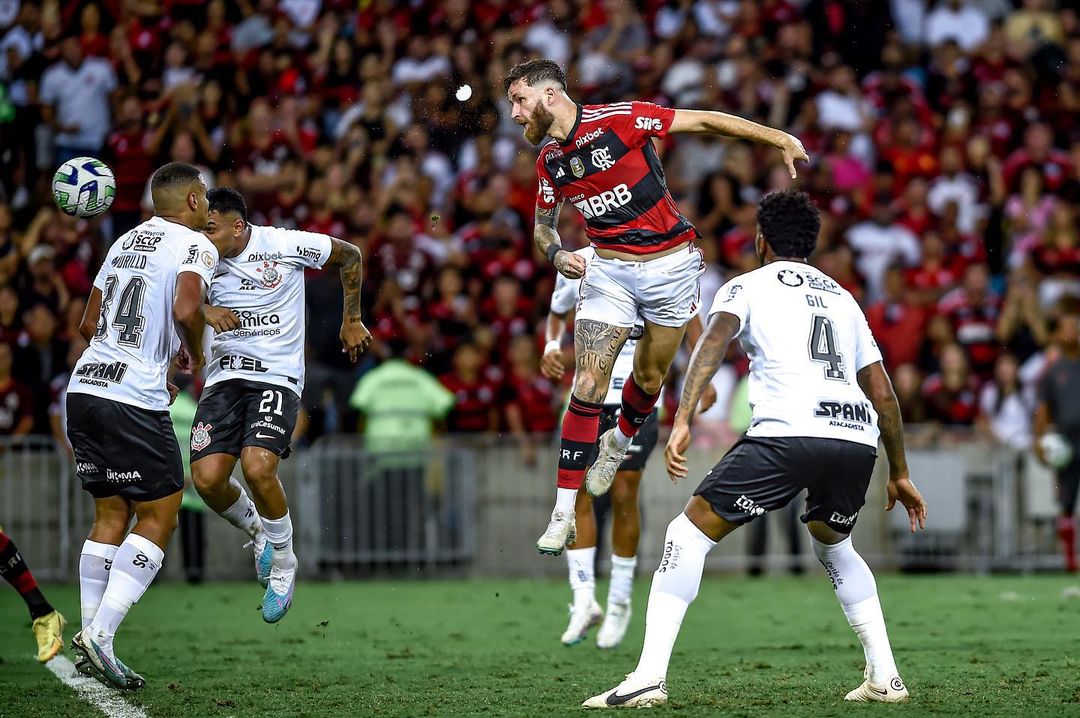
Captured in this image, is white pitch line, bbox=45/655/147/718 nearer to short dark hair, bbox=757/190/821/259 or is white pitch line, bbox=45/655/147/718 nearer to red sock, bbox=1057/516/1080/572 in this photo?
short dark hair, bbox=757/190/821/259

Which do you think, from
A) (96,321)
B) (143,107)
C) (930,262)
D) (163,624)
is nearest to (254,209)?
(143,107)

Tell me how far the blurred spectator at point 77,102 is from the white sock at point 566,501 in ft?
37.7

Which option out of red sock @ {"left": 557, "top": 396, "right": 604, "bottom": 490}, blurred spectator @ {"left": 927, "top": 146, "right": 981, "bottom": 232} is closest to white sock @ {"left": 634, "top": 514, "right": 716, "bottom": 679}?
red sock @ {"left": 557, "top": 396, "right": 604, "bottom": 490}

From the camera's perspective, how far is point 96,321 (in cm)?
905

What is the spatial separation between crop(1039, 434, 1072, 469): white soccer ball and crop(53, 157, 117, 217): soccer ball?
11.2m

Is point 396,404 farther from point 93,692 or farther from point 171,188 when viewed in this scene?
point 93,692

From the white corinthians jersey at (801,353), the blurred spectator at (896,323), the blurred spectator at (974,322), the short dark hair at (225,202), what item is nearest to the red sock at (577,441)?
the white corinthians jersey at (801,353)

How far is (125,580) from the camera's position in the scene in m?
8.81

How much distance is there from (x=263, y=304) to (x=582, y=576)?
294cm

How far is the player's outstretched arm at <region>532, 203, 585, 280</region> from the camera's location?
364 inches

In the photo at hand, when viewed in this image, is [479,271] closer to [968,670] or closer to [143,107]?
[143,107]

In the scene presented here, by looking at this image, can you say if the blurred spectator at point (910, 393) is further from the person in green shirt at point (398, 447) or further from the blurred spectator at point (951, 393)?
the person in green shirt at point (398, 447)

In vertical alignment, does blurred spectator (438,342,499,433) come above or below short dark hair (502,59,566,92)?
below

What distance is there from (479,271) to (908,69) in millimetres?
7259
